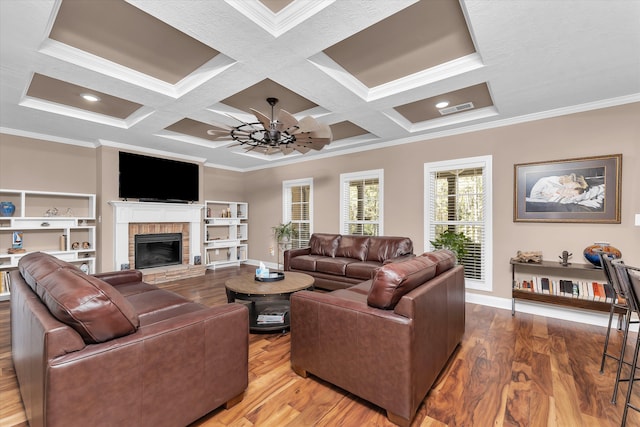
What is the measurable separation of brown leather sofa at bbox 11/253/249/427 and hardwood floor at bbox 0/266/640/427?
34cm

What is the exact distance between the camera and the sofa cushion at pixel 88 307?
1284 mm

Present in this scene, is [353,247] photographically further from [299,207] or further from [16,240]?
[16,240]

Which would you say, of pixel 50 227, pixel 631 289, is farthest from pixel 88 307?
pixel 50 227

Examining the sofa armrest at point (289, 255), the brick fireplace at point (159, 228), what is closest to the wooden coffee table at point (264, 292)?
the sofa armrest at point (289, 255)

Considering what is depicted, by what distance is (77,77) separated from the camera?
286 cm

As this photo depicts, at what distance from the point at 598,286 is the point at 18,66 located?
656cm

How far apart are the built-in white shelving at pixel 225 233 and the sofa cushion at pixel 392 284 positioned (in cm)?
577

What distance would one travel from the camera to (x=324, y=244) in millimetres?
5395

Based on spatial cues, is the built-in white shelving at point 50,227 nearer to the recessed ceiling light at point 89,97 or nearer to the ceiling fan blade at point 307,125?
the recessed ceiling light at point 89,97

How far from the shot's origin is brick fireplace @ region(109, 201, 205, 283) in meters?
5.29

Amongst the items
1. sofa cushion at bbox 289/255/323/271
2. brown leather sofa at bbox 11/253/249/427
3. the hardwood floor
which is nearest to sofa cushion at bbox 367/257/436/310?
the hardwood floor

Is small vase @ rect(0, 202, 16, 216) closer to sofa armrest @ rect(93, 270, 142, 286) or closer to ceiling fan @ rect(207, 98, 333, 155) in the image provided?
sofa armrest @ rect(93, 270, 142, 286)

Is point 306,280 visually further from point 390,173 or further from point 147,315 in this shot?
point 390,173

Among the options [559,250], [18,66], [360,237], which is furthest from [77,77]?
[559,250]
